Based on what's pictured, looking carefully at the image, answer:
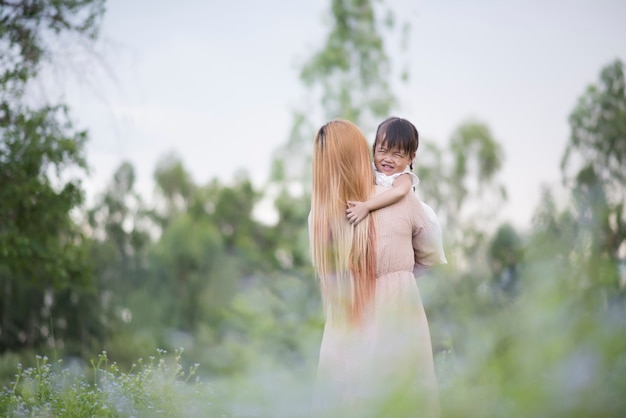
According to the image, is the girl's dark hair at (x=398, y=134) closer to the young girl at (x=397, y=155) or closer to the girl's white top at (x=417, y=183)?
the young girl at (x=397, y=155)

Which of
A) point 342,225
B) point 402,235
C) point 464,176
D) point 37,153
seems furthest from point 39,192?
point 464,176

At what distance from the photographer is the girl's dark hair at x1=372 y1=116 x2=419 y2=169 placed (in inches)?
122

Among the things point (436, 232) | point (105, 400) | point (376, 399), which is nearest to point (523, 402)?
point (376, 399)

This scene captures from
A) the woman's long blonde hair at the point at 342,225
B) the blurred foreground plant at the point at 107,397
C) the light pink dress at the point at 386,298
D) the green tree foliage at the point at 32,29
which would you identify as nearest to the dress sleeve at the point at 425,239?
the light pink dress at the point at 386,298

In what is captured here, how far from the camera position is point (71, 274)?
10.6 metres

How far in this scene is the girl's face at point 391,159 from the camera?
123 inches

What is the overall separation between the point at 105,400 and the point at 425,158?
807 inches

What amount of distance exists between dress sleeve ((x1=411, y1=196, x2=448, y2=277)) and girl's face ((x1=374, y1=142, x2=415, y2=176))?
0.23m

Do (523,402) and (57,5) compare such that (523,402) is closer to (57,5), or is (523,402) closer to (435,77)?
(57,5)

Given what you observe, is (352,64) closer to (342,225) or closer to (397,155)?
(397,155)

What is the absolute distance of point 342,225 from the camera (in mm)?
2898

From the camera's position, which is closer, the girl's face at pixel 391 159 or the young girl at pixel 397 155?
the young girl at pixel 397 155

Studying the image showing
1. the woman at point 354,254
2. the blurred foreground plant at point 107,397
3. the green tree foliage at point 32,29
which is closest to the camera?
the woman at point 354,254

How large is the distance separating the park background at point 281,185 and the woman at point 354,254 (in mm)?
266
